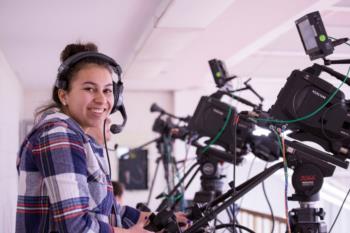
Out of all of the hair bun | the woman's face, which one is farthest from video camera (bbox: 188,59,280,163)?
the woman's face

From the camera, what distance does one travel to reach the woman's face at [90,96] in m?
1.47

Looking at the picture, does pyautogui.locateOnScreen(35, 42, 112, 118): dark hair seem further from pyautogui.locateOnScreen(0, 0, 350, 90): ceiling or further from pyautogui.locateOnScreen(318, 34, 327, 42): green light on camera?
pyautogui.locateOnScreen(0, 0, 350, 90): ceiling

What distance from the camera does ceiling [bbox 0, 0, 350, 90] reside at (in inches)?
134

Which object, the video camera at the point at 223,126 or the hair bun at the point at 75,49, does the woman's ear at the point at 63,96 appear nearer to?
the hair bun at the point at 75,49

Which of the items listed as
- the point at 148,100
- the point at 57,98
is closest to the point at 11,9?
the point at 57,98

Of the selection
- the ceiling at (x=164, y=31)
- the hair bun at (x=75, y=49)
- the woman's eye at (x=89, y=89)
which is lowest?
the woman's eye at (x=89, y=89)

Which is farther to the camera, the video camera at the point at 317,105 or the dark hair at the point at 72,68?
the video camera at the point at 317,105

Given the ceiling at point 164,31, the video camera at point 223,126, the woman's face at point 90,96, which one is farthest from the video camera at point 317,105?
the video camera at point 223,126

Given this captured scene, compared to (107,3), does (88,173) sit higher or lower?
lower

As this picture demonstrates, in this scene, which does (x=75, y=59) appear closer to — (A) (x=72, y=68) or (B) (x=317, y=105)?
(A) (x=72, y=68)

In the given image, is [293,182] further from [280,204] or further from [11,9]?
[11,9]

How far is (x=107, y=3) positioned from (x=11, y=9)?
2.17ft

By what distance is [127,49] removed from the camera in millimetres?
4926

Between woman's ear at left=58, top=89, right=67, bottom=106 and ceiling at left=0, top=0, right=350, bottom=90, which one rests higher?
ceiling at left=0, top=0, right=350, bottom=90
